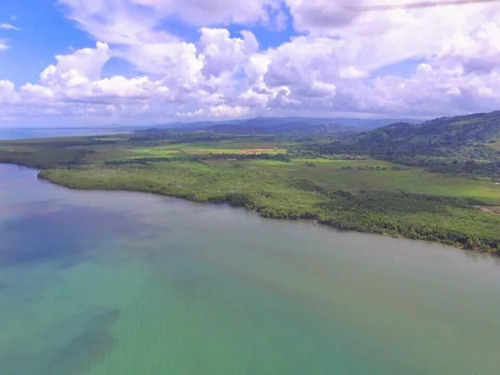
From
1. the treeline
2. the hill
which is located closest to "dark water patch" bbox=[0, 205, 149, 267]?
the treeline

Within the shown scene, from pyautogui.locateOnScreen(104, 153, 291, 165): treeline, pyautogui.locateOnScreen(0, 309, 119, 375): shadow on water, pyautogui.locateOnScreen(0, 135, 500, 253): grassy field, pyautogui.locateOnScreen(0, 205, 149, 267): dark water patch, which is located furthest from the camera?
pyautogui.locateOnScreen(104, 153, 291, 165): treeline

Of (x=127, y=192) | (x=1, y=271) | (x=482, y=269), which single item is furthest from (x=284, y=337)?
(x=127, y=192)

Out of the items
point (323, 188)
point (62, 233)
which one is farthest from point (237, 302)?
point (323, 188)

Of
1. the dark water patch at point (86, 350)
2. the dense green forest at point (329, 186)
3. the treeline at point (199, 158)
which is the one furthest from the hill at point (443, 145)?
the dark water patch at point (86, 350)

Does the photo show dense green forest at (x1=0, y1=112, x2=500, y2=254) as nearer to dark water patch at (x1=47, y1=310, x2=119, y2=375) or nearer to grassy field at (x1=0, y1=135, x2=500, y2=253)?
grassy field at (x1=0, y1=135, x2=500, y2=253)

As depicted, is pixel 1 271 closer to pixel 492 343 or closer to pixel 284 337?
pixel 284 337

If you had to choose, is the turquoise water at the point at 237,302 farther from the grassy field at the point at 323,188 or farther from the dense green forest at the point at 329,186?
the dense green forest at the point at 329,186
